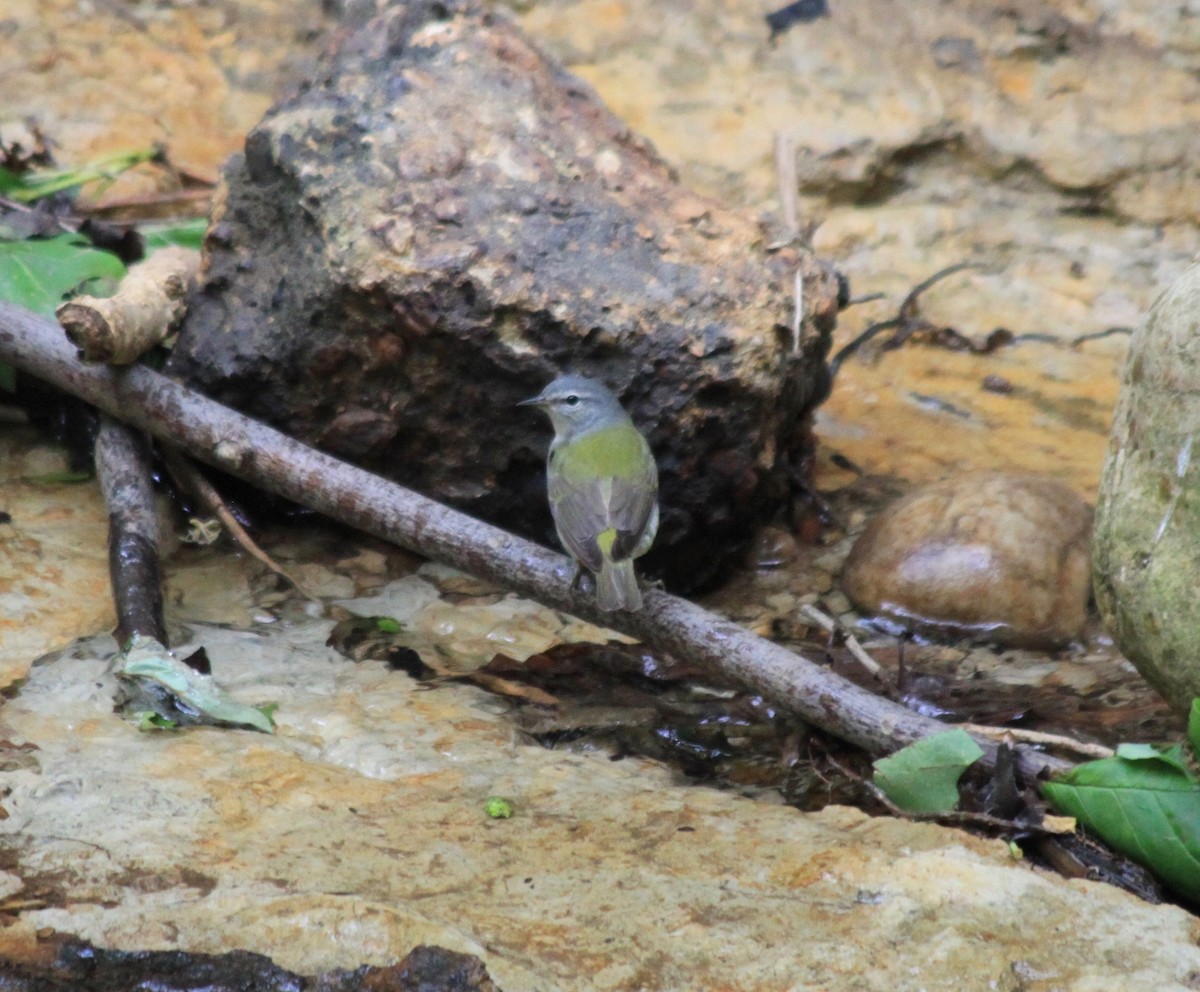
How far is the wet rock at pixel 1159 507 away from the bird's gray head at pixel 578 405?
1.59m

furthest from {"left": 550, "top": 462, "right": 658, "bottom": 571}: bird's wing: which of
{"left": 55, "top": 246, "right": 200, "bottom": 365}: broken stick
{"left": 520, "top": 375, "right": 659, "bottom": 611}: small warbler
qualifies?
{"left": 55, "top": 246, "right": 200, "bottom": 365}: broken stick

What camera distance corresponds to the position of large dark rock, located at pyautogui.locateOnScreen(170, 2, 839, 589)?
186 inches

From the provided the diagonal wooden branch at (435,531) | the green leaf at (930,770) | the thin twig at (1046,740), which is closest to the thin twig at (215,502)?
the diagonal wooden branch at (435,531)

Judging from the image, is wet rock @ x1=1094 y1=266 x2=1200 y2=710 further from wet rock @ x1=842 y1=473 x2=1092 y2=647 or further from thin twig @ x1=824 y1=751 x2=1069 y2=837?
wet rock @ x1=842 y1=473 x2=1092 y2=647

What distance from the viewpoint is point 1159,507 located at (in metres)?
3.42

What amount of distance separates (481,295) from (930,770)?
220 centimetres

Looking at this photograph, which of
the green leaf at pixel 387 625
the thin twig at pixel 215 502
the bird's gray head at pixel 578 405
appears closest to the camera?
the bird's gray head at pixel 578 405

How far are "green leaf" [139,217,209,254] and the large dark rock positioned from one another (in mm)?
653

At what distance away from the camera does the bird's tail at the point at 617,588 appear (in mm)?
3947

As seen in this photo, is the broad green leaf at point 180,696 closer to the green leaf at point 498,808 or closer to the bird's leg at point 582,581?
the green leaf at point 498,808

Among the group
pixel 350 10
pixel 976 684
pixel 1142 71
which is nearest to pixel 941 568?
pixel 976 684

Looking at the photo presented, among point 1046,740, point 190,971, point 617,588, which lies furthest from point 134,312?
point 1046,740

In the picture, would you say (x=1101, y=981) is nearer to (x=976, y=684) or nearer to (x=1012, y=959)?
(x=1012, y=959)

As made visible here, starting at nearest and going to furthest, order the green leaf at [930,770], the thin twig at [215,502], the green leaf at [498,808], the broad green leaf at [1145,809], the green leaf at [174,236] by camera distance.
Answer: the broad green leaf at [1145,809] < the green leaf at [498,808] < the green leaf at [930,770] < the thin twig at [215,502] < the green leaf at [174,236]
